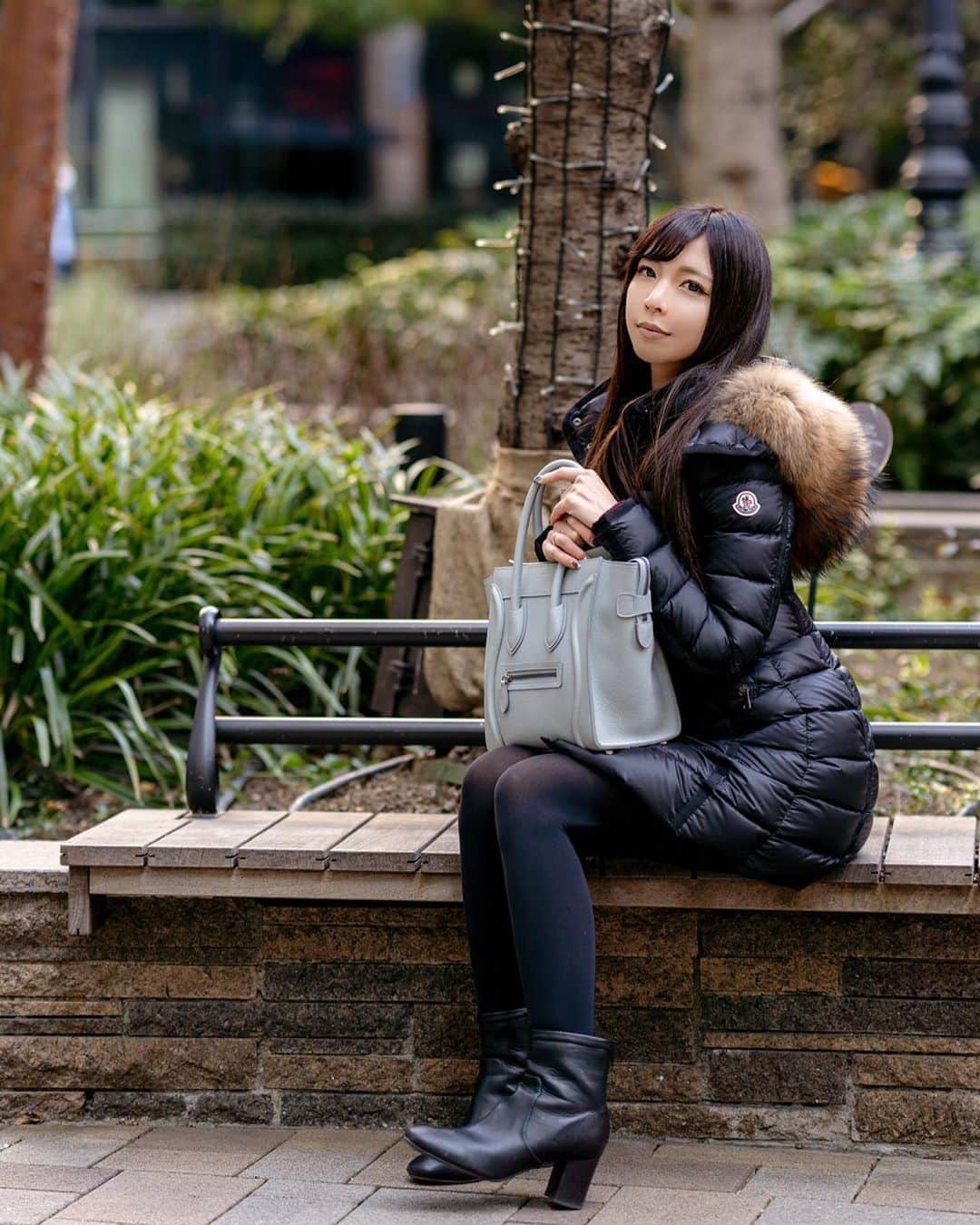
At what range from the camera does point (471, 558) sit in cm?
440

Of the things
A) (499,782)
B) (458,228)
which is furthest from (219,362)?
(458,228)

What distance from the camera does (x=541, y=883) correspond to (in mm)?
2908

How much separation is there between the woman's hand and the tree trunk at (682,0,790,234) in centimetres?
915

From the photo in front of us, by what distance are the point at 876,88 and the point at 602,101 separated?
18.0 metres

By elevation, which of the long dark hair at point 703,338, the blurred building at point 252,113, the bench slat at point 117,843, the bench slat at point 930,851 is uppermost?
the blurred building at point 252,113

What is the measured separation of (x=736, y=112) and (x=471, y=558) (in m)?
8.44

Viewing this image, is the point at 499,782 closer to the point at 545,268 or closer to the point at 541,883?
the point at 541,883

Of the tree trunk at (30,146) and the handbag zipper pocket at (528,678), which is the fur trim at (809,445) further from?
the tree trunk at (30,146)

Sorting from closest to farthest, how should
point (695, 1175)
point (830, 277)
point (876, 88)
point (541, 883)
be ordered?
point (541, 883) → point (695, 1175) → point (830, 277) → point (876, 88)

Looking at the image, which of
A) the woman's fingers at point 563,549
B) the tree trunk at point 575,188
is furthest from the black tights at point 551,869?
the tree trunk at point 575,188

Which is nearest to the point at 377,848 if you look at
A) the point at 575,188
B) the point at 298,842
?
the point at 298,842

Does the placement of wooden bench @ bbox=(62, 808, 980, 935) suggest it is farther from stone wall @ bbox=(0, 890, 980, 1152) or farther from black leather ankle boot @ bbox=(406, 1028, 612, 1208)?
black leather ankle boot @ bbox=(406, 1028, 612, 1208)

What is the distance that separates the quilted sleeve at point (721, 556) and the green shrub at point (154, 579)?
5.88 ft

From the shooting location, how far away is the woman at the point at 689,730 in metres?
2.90
